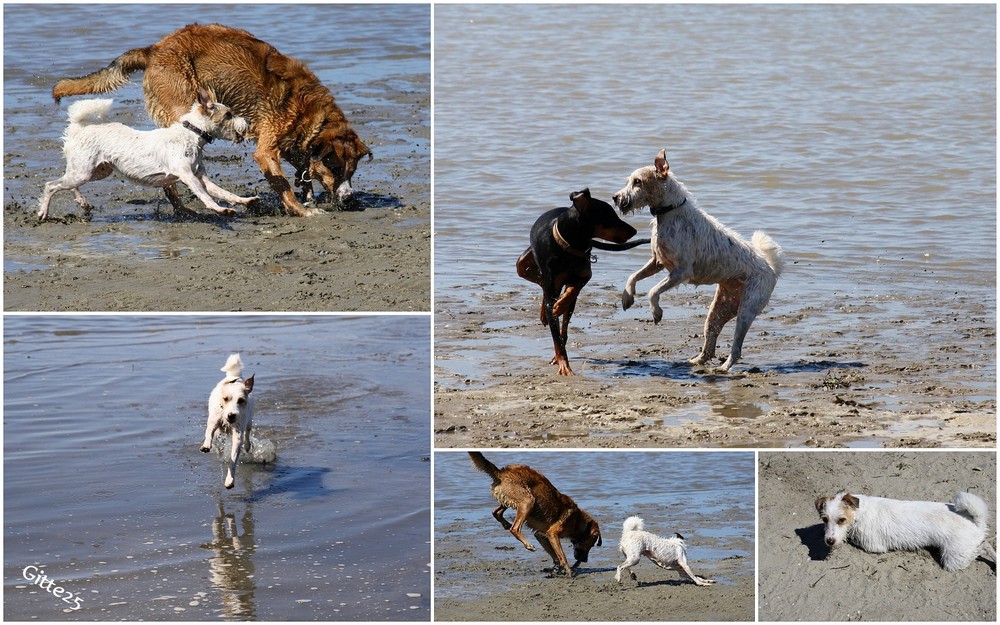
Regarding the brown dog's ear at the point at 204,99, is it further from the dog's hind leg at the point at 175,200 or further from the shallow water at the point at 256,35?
the shallow water at the point at 256,35

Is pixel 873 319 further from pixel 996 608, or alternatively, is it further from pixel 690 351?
pixel 996 608

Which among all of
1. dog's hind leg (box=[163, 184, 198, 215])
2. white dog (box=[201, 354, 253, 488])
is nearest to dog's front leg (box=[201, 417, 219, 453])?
white dog (box=[201, 354, 253, 488])

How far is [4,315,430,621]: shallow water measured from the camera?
6.31 m

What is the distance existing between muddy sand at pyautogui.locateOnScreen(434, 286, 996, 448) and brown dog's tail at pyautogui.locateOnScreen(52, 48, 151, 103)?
323 centimetres

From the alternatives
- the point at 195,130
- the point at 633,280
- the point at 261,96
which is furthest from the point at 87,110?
the point at 633,280

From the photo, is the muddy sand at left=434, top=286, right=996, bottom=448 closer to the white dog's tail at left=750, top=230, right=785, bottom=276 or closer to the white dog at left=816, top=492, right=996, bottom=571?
the white dog at left=816, top=492, right=996, bottom=571

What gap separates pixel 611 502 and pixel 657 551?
0.76 m

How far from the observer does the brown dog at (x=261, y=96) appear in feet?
30.6

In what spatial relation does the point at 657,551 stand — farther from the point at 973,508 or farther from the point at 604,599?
the point at 973,508

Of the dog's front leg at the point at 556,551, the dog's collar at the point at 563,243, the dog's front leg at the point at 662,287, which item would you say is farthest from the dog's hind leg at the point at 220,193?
the dog's front leg at the point at 556,551

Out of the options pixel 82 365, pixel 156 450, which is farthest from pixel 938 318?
pixel 82 365

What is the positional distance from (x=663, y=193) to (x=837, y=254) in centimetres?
317

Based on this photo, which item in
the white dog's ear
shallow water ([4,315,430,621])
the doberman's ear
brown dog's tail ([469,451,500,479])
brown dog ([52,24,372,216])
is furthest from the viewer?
brown dog ([52,24,372,216])

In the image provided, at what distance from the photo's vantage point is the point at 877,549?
6438 millimetres
